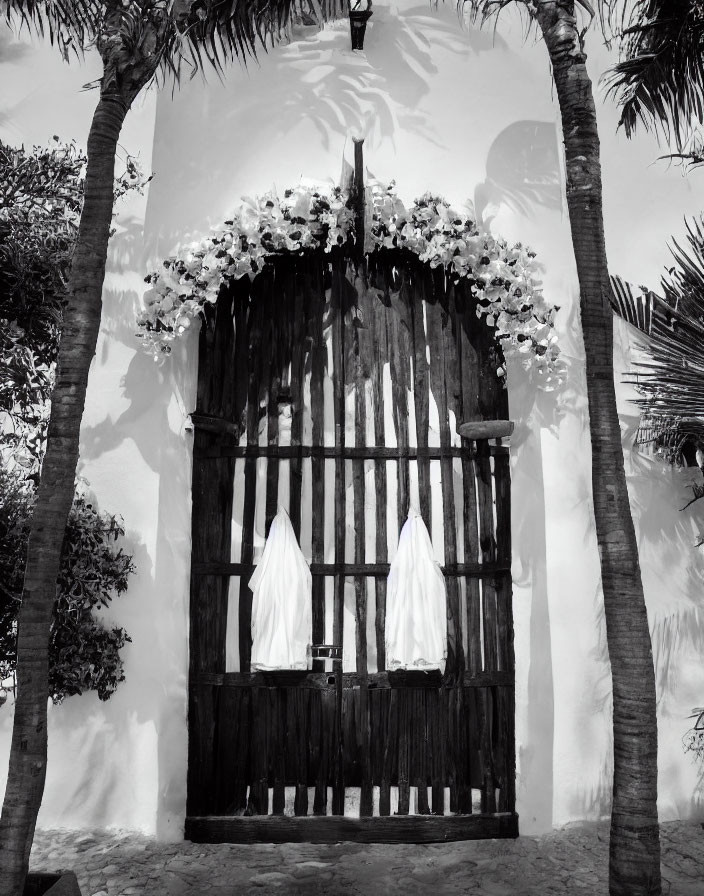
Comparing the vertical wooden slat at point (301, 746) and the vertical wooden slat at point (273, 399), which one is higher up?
the vertical wooden slat at point (273, 399)

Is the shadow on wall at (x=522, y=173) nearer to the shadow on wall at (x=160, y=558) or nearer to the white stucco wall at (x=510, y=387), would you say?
the white stucco wall at (x=510, y=387)

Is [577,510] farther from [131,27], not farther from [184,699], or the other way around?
[131,27]

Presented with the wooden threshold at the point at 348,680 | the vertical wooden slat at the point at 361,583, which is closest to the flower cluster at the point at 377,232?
the vertical wooden slat at the point at 361,583

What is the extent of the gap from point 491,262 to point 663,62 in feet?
4.67

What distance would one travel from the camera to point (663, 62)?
4.50 m

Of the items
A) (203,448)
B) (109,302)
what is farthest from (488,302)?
(109,302)

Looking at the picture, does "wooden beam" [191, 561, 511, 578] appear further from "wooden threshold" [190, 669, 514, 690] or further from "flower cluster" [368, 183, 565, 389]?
"flower cluster" [368, 183, 565, 389]

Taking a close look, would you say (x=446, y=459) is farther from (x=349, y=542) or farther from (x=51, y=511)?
(x=51, y=511)

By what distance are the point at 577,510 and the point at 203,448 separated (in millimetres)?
2391

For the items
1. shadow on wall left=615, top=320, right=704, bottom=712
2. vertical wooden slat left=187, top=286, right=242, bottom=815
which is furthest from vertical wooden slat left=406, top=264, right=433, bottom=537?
shadow on wall left=615, top=320, right=704, bottom=712

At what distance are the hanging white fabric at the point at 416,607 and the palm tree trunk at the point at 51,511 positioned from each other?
2112mm

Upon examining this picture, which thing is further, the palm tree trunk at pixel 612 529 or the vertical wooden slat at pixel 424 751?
the vertical wooden slat at pixel 424 751

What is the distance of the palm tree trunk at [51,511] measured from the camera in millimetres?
3143

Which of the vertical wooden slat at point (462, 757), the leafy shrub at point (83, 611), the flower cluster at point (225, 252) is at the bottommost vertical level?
the vertical wooden slat at point (462, 757)
